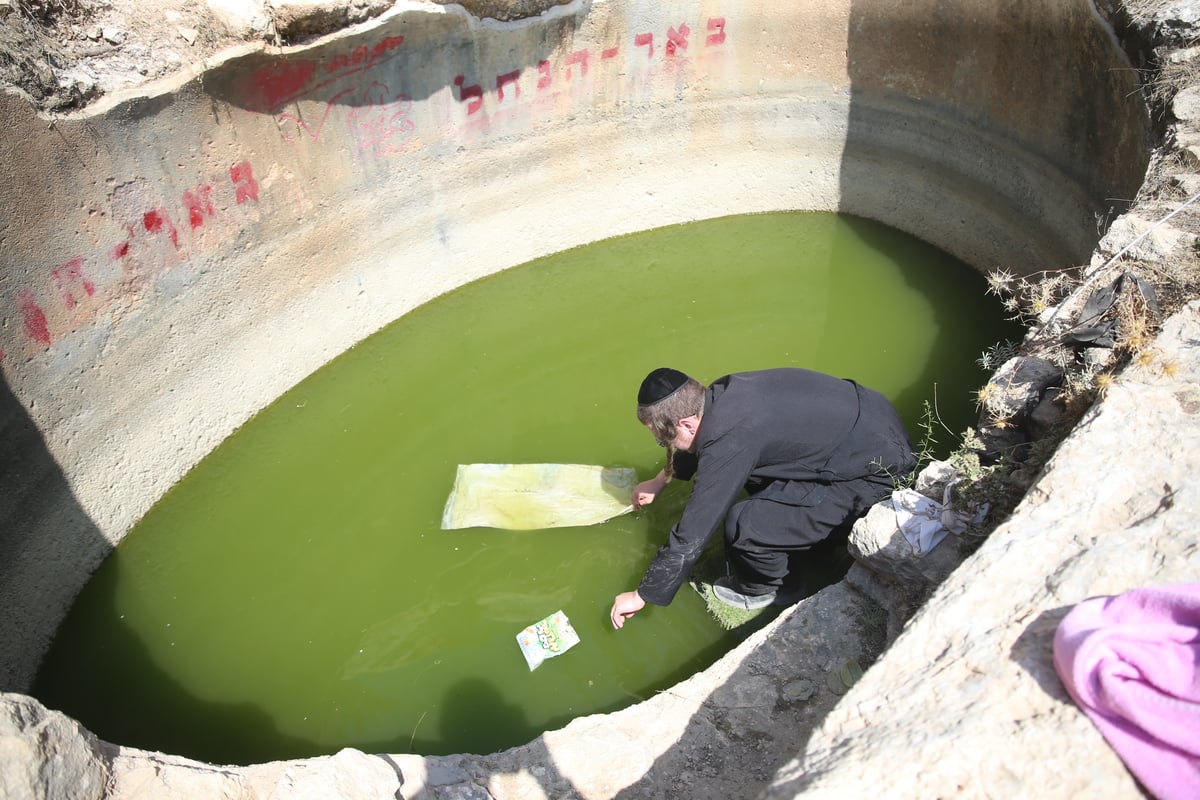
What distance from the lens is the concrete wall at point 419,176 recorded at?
439cm

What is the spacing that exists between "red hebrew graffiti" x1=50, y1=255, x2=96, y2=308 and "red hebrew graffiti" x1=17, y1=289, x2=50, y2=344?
14 centimetres

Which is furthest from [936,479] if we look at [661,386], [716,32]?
[716,32]

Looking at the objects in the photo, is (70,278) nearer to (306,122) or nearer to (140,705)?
(306,122)

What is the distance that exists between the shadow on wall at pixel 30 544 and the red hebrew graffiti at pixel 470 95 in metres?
3.27

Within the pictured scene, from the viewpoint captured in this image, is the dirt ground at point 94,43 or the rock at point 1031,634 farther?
the dirt ground at point 94,43

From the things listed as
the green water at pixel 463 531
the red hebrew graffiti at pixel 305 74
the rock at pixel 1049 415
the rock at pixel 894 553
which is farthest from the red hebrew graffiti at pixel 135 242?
the rock at pixel 1049 415

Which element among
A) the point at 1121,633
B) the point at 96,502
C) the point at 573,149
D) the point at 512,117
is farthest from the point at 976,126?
the point at 96,502

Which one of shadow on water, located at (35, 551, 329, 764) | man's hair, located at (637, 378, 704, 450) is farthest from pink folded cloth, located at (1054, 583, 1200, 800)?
shadow on water, located at (35, 551, 329, 764)

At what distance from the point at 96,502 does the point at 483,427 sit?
2230 mm

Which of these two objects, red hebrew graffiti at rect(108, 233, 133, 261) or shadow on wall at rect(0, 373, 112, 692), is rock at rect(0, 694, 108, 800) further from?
red hebrew graffiti at rect(108, 233, 133, 261)

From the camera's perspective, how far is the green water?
4066mm

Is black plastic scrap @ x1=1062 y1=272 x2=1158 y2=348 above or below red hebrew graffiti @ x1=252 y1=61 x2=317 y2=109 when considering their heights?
below

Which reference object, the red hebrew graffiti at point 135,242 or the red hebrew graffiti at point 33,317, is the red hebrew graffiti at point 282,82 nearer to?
the red hebrew graffiti at point 135,242

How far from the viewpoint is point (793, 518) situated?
3619mm
